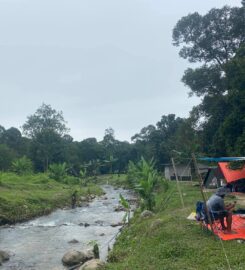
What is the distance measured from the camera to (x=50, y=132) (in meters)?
67.6

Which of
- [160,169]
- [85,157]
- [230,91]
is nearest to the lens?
[230,91]

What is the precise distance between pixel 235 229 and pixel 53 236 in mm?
10514

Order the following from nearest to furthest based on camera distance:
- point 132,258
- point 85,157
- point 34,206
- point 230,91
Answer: point 132,258 < point 230,91 < point 34,206 < point 85,157

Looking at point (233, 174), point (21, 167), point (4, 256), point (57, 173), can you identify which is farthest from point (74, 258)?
point (21, 167)

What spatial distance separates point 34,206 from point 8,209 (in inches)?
135

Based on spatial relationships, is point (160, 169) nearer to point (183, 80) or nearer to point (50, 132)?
point (50, 132)

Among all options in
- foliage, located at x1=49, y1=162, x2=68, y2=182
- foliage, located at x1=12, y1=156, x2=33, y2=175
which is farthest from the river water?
foliage, located at x1=12, y1=156, x2=33, y2=175

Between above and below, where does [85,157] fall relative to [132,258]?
above

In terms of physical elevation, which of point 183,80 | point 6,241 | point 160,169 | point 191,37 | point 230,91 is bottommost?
point 6,241

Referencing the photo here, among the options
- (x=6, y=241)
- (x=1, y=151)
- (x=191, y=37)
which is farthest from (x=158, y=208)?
(x=1, y=151)

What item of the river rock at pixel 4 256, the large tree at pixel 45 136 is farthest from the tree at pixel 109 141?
the river rock at pixel 4 256

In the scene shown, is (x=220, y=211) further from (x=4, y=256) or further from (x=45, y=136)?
(x=45, y=136)

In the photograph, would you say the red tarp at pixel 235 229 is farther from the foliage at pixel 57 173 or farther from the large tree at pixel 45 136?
the large tree at pixel 45 136

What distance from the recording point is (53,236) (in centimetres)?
2002
